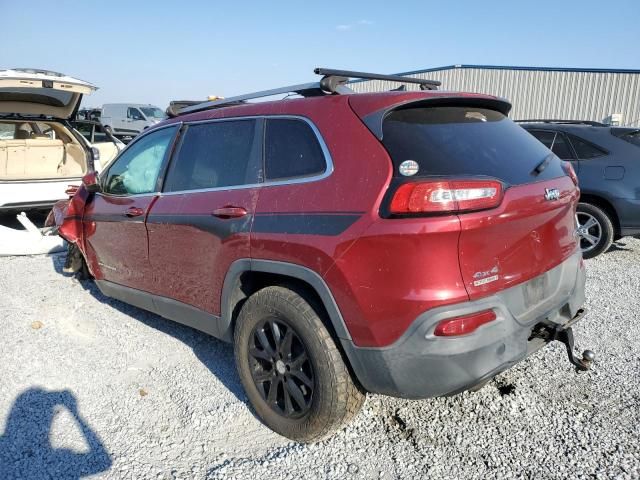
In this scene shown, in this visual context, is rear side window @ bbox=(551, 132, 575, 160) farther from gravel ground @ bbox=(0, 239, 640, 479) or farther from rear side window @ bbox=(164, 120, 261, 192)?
rear side window @ bbox=(164, 120, 261, 192)

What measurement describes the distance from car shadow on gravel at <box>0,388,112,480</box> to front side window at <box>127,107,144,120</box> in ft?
70.6

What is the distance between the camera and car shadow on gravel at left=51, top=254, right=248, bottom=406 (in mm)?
3395

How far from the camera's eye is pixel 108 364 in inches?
143

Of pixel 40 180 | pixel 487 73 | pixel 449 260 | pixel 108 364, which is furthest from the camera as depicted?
pixel 487 73

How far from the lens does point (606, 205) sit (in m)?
5.89

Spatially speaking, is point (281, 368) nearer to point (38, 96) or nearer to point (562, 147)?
point (562, 147)

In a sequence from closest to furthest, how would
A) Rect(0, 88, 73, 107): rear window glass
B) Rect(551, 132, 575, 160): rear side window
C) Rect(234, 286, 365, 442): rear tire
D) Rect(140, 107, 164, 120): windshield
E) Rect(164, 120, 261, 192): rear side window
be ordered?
1. Rect(234, 286, 365, 442): rear tire
2. Rect(164, 120, 261, 192): rear side window
3. Rect(551, 132, 575, 160): rear side window
4. Rect(0, 88, 73, 107): rear window glass
5. Rect(140, 107, 164, 120): windshield

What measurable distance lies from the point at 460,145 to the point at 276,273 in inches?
43.7

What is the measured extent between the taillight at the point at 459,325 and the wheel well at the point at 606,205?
4549 millimetres

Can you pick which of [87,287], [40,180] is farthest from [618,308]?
[40,180]

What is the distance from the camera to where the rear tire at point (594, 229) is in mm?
5859

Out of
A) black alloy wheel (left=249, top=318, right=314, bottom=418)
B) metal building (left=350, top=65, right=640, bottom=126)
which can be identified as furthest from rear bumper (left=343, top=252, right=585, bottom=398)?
metal building (left=350, top=65, right=640, bottom=126)

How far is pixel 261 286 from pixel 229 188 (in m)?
0.60

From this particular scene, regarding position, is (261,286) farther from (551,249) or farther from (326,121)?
(551,249)
